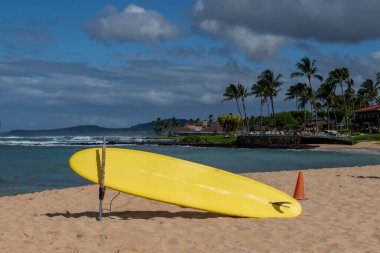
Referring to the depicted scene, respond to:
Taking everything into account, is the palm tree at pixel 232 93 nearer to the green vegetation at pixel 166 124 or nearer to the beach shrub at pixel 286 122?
the beach shrub at pixel 286 122

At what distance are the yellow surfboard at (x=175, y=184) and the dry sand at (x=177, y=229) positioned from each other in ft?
0.85

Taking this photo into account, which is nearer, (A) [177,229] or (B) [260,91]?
(A) [177,229]

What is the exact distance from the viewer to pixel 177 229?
6.90 m

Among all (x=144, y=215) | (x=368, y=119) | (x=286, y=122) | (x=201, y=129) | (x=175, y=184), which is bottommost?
(x=144, y=215)

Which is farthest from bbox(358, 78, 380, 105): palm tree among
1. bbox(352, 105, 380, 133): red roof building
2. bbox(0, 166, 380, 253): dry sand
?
bbox(0, 166, 380, 253): dry sand

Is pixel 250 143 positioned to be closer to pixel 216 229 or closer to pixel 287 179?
pixel 287 179

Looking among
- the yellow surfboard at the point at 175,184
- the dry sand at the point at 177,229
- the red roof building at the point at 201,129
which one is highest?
the red roof building at the point at 201,129

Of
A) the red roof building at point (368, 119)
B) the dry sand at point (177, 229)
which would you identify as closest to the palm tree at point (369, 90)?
the red roof building at point (368, 119)

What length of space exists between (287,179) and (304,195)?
4594 mm

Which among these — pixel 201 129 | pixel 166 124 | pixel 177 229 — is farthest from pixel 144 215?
pixel 166 124

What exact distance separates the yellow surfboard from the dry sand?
0.26 m

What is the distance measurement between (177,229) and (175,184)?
42.1 inches

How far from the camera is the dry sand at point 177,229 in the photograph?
5910 millimetres

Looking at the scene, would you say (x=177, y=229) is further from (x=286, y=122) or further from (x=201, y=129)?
(x=201, y=129)
